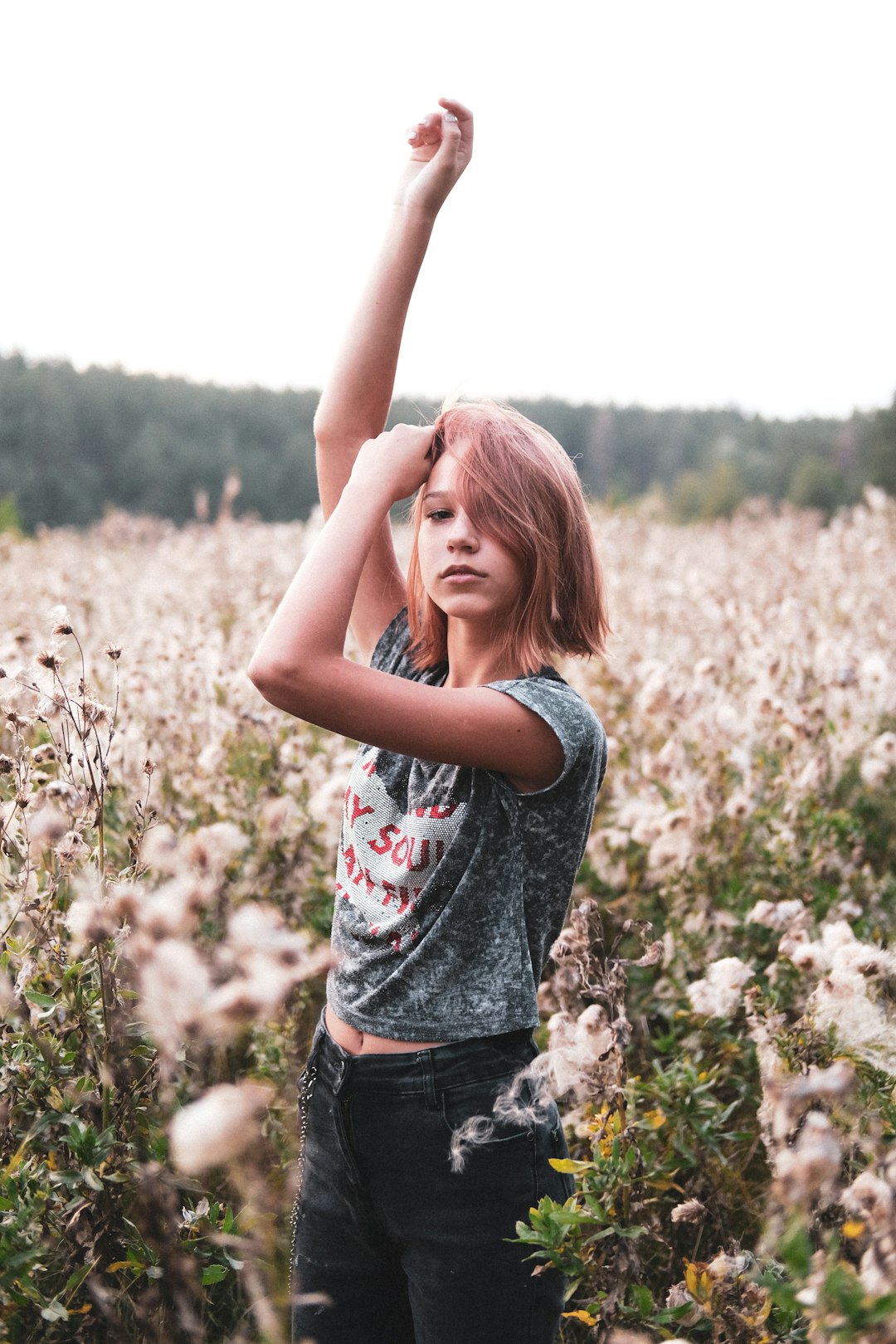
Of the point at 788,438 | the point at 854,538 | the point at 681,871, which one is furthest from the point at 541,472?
the point at 788,438

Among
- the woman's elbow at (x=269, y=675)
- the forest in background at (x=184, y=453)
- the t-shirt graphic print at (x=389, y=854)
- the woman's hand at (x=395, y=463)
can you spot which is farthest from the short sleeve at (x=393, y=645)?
the forest in background at (x=184, y=453)

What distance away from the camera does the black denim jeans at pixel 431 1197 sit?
1.28m

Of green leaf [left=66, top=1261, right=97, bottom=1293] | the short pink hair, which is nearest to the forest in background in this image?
the short pink hair

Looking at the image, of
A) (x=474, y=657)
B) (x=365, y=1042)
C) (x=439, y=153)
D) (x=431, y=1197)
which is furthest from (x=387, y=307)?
(x=431, y=1197)

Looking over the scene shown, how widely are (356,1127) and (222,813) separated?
4.47 feet

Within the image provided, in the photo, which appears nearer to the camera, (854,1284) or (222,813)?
(854,1284)

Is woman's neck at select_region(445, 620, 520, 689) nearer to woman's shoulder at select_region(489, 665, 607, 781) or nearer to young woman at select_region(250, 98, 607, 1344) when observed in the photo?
young woman at select_region(250, 98, 607, 1344)

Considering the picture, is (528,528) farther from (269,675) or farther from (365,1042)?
(365,1042)

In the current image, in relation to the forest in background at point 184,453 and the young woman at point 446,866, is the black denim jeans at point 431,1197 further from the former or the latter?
the forest in background at point 184,453

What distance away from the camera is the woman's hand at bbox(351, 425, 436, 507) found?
4.49 ft

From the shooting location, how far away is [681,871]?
2.59 metres

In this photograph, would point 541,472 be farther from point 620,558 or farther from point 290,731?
point 620,558

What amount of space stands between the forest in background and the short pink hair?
29829mm

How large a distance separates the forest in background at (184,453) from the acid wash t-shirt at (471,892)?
98.7ft
